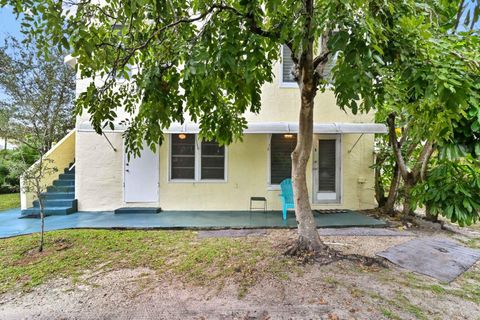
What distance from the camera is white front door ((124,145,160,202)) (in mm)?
10305

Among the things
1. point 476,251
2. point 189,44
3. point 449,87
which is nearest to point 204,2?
point 189,44

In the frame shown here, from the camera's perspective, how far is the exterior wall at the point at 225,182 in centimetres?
1028

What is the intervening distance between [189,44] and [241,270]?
4222 millimetres

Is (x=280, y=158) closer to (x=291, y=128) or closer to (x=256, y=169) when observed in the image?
(x=256, y=169)

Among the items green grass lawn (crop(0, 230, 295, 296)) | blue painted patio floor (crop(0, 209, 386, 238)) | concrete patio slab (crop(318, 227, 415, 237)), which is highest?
blue painted patio floor (crop(0, 209, 386, 238))

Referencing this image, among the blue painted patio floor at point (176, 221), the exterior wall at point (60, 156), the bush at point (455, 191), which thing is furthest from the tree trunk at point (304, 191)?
the exterior wall at point (60, 156)

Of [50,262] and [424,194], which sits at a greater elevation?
[424,194]

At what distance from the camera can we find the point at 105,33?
525 cm

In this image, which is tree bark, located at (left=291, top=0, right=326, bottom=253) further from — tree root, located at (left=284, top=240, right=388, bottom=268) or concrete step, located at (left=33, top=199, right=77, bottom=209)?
concrete step, located at (left=33, top=199, right=77, bottom=209)

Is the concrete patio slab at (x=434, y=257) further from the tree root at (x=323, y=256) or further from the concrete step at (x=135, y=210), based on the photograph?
the concrete step at (x=135, y=210)

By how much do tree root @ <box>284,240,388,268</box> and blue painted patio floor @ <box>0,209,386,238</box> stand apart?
2.37m

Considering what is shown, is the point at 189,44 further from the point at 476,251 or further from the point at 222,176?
the point at 476,251

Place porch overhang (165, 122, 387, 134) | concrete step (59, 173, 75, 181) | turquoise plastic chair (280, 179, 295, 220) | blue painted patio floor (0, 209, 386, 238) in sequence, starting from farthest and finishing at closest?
concrete step (59, 173, 75, 181) < porch overhang (165, 122, 387, 134) < turquoise plastic chair (280, 179, 295, 220) < blue painted patio floor (0, 209, 386, 238)

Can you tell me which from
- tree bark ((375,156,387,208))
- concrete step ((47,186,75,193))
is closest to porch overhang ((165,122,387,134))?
tree bark ((375,156,387,208))
